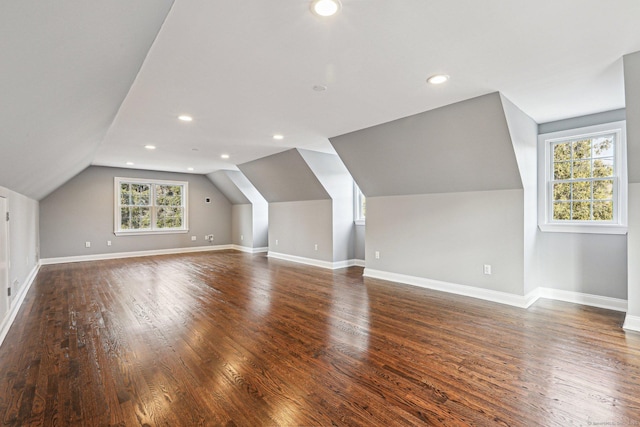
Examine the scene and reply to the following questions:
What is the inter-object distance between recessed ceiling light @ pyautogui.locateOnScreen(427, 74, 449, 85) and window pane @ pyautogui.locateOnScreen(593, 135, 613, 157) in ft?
8.12

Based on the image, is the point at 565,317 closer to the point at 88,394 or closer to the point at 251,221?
the point at 88,394

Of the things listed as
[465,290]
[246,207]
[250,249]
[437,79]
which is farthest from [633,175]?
[246,207]

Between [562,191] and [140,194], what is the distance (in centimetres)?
916

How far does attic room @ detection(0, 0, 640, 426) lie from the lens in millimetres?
1808

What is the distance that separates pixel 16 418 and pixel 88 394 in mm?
329

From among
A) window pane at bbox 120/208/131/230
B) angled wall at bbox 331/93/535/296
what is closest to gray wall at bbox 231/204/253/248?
window pane at bbox 120/208/131/230

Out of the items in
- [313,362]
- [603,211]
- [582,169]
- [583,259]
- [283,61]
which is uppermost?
[283,61]

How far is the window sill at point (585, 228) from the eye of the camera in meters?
3.58

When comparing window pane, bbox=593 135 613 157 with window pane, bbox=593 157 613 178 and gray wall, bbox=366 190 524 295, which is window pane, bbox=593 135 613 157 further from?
gray wall, bbox=366 190 524 295

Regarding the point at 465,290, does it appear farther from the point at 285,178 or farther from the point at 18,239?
the point at 18,239

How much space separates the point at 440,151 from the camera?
4.03 metres

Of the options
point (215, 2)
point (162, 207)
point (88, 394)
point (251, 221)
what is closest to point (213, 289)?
point (88, 394)

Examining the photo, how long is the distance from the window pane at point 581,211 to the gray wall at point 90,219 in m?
8.81

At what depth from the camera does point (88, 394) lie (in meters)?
1.97
